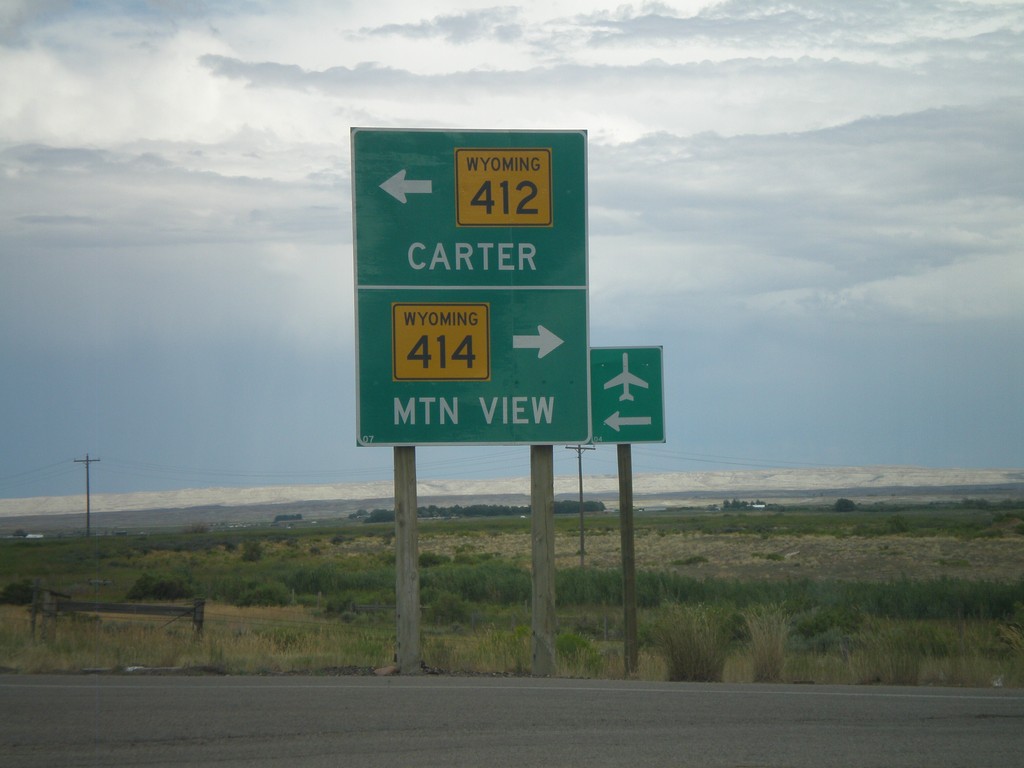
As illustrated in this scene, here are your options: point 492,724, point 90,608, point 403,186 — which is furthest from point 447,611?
point 492,724

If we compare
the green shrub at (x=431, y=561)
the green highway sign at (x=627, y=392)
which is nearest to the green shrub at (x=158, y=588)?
the green shrub at (x=431, y=561)

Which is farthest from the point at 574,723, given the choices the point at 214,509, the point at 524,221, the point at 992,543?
the point at 992,543

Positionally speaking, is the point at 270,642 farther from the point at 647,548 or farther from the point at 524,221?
the point at 647,548

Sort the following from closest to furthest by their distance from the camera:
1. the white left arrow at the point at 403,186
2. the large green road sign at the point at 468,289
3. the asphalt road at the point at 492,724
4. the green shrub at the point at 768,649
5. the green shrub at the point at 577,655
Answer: the asphalt road at the point at 492,724
the green shrub at the point at 768,649
the large green road sign at the point at 468,289
the white left arrow at the point at 403,186
the green shrub at the point at 577,655

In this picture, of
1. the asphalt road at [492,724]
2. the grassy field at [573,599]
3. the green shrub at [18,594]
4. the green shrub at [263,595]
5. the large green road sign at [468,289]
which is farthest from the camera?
the green shrub at [263,595]

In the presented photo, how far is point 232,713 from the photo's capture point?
25.9ft

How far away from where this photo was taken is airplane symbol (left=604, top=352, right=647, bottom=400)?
13.3 metres

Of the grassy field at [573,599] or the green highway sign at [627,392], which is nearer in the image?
the grassy field at [573,599]

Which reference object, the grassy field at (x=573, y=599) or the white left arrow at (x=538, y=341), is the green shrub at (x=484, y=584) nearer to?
the grassy field at (x=573, y=599)

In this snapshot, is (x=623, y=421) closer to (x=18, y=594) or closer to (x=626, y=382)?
(x=626, y=382)

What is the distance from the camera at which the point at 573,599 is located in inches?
1593

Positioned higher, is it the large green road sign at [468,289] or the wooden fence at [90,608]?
the large green road sign at [468,289]

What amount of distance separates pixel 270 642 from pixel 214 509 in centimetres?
3322

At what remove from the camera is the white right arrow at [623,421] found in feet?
43.4
